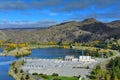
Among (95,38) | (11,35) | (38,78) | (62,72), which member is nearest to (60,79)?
(38,78)

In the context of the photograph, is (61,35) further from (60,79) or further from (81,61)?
(60,79)

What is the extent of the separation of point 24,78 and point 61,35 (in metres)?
77.1

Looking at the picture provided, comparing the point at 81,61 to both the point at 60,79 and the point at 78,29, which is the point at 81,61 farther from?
the point at 78,29

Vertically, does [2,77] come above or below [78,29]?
below

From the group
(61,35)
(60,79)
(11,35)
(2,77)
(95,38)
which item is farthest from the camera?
(11,35)

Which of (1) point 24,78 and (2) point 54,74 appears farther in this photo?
(2) point 54,74

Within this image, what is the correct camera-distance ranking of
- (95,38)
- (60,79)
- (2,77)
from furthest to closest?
1. (95,38)
2. (2,77)
3. (60,79)

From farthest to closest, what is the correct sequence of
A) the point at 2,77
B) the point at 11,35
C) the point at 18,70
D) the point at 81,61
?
the point at 11,35 < the point at 81,61 < the point at 18,70 < the point at 2,77

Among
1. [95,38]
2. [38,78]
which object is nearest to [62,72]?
[38,78]

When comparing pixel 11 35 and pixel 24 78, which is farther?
pixel 11 35

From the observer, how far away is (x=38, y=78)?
24.8 m

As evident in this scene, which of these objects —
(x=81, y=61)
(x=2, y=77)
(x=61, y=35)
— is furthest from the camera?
(x=61, y=35)

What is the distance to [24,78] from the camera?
80.2 ft

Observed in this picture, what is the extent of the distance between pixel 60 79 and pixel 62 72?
362 cm
